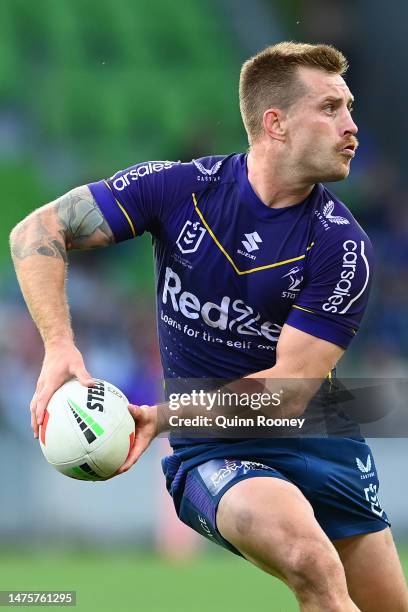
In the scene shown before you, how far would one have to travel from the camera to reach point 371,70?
18.8 m

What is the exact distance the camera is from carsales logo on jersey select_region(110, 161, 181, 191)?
5344mm

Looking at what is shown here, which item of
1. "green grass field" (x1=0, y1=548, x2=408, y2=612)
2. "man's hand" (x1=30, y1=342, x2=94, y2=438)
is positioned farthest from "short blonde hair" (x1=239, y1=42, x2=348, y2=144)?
"green grass field" (x1=0, y1=548, x2=408, y2=612)

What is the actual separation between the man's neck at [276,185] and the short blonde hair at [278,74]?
0.53 ft

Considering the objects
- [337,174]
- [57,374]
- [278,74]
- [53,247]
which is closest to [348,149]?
[337,174]

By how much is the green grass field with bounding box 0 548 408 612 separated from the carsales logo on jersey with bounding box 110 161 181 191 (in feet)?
12.6

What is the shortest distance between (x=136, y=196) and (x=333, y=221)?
2.88 ft

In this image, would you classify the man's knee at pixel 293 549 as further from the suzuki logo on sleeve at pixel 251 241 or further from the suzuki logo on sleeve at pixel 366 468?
the suzuki logo on sleeve at pixel 251 241

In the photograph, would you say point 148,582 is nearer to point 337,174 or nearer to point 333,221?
point 333,221

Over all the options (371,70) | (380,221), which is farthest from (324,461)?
(371,70)

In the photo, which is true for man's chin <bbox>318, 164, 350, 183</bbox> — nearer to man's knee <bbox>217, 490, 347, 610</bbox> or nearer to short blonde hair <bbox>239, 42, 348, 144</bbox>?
short blonde hair <bbox>239, 42, 348, 144</bbox>

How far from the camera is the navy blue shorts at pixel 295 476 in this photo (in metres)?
5.09

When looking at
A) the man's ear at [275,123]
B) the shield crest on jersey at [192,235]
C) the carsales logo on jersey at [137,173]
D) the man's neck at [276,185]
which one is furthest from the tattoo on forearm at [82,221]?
the man's ear at [275,123]

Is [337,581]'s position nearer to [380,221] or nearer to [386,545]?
[386,545]

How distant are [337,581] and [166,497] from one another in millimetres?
7185
